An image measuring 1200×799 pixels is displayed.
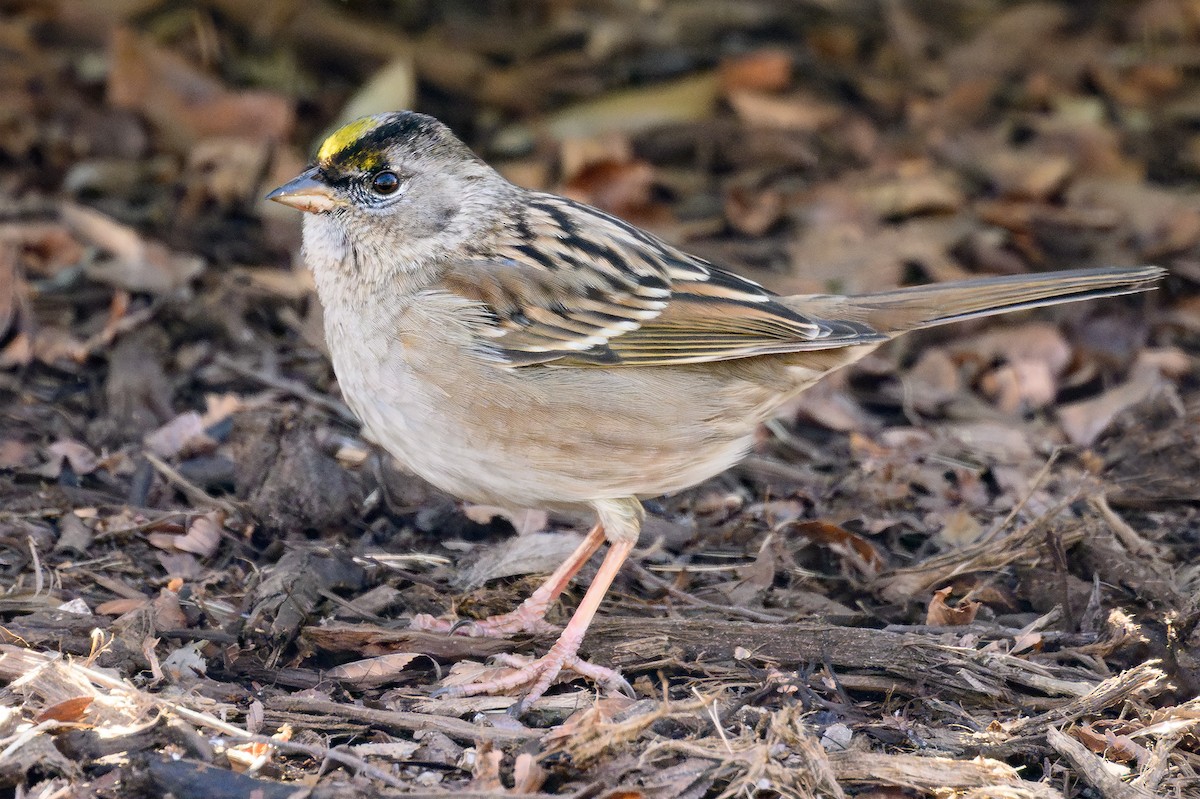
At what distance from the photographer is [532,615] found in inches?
172

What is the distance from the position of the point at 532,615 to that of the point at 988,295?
70.1 inches

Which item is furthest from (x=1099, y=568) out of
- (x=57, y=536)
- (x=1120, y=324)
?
(x=57, y=536)

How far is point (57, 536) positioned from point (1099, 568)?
10.7 feet

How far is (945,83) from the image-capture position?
294 inches

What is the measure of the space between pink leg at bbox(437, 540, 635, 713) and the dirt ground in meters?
0.06

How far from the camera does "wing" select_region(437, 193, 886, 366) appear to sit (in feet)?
13.9

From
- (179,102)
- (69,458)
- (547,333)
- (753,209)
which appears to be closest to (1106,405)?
(753,209)

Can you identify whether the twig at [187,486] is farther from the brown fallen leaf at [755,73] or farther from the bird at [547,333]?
the brown fallen leaf at [755,73]

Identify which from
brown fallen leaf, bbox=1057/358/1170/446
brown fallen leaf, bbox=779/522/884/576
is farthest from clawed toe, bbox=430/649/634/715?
brown fallen leaf, bbox=1057/358/1170/446

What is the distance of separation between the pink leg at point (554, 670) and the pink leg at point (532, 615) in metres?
0.18

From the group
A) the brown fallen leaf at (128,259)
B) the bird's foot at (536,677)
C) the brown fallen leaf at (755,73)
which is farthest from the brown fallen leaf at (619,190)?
the bird's foot at (536,677)

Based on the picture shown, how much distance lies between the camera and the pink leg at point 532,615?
13.7 ft

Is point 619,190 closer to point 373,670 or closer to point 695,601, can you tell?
point 695,601

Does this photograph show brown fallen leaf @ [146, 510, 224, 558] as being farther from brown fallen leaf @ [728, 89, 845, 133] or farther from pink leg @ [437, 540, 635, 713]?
brown fallen leaf @ [728, 89, 845, 133]
